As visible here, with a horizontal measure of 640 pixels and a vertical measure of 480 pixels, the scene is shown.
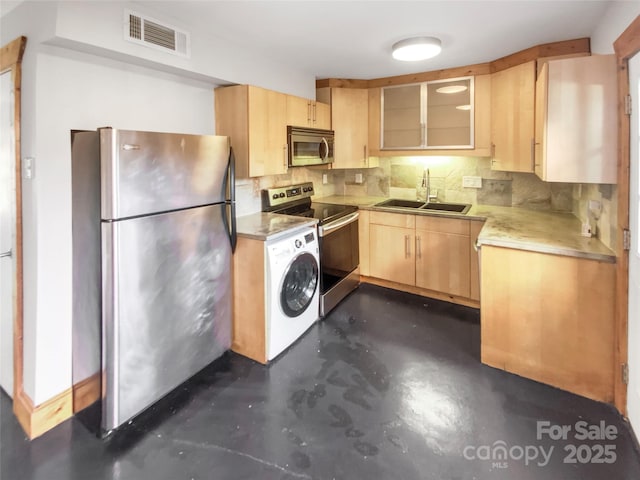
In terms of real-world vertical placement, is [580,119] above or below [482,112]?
below

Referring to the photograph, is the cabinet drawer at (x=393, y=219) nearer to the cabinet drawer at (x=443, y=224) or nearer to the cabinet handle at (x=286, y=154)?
the cabinet drawer at (x=443, y=224)

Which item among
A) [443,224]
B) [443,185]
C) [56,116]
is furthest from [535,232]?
[56,116]

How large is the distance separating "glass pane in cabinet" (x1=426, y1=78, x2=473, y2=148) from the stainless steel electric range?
3.78 feet

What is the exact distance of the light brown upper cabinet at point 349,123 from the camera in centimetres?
391

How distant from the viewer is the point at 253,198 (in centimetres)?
337

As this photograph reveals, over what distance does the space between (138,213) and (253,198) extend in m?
1.53

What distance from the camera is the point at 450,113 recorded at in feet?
11.7

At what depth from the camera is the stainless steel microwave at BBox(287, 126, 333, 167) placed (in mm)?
3312

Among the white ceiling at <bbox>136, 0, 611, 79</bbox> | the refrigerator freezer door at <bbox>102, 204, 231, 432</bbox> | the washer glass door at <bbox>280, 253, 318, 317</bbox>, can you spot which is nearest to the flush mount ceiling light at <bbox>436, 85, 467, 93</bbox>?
the white ceiling at <bbox>136, 0, 611, 79</bbox>

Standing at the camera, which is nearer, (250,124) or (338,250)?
(250,124)

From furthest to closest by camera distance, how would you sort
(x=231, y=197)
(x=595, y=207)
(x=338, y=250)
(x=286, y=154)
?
(x=338, y=250) → (x=286, y=154) → (x=231, y=197) → (x=595, y=207)

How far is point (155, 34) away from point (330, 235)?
201 cm

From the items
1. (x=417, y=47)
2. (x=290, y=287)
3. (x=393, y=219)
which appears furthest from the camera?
(x=393, y=219)

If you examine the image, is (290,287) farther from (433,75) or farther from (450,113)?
(433,75)
